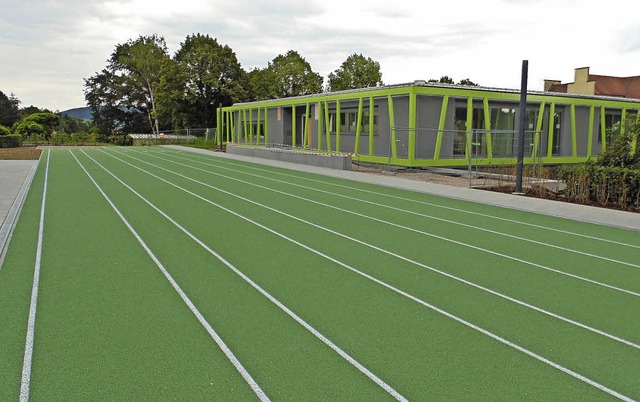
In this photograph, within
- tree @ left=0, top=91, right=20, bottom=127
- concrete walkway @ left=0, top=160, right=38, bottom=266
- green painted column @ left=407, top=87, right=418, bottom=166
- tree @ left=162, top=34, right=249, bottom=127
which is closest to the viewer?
concrete walkway @ left=0, top=160, right=38, bottom=266

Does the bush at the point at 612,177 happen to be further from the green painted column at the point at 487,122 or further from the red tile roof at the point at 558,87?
the red tile roof at the point at 558,87

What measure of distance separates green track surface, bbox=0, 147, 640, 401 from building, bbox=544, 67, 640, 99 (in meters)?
71.1

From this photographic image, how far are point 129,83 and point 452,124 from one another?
62.6 m

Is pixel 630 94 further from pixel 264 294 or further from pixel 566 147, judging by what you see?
pixel 264 294

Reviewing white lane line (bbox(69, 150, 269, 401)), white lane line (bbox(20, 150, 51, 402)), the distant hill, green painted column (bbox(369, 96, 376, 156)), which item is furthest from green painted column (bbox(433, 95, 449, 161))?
the distant hill

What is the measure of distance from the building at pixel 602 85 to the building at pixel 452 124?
4914 cm

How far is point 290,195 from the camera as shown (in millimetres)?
14117

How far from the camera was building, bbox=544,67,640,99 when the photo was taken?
236 ft

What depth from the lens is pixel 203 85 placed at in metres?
58.0

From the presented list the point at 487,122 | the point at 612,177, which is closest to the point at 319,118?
the point at 487,122

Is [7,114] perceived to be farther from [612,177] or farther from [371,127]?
[612,177]

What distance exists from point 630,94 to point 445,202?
75105 millimetres

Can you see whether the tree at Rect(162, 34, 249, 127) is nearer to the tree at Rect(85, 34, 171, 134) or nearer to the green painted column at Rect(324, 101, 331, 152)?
the tree at Rect(85, 34, 171, 134)

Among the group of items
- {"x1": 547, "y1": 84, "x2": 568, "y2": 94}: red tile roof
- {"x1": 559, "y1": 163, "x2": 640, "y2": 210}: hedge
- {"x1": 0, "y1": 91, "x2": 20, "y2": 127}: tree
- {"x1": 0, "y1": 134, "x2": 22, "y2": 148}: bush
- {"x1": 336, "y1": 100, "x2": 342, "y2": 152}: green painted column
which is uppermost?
{"x1": 547, "y1": 84, "x2": 568, "y2": 94}: red tile roof
